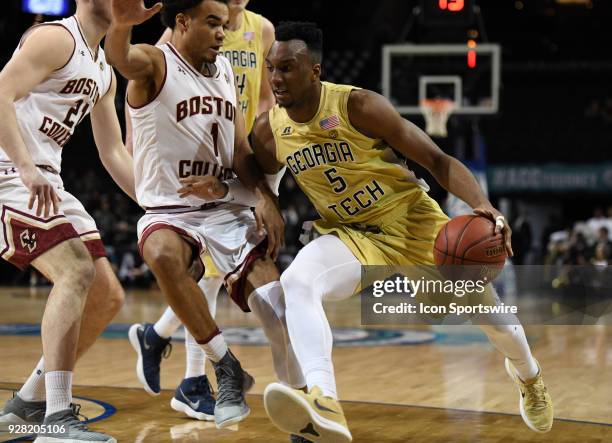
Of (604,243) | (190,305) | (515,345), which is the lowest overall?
(604,243)

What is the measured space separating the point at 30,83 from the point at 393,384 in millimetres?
3293

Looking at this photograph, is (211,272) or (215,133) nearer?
(215,133)

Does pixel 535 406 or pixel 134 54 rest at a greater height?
pixel 134 54

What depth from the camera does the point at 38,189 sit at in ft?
12.1

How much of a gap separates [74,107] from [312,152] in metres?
1.16

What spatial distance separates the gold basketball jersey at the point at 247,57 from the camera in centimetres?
560

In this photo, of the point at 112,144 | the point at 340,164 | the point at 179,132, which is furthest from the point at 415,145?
the point at 112,144

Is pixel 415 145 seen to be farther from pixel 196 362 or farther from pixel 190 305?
pixel 196 362

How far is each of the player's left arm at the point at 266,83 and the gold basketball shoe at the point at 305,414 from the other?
272 cm

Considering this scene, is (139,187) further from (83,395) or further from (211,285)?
(83,395)

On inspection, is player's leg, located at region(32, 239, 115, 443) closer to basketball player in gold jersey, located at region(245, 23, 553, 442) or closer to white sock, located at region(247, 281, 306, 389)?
white sock, located at region(247, 281, 306, 389)

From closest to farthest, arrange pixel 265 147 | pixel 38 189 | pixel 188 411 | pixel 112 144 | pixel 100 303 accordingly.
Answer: pixel 38 189
pixel 100 303
pixel 265 147
pixel 112 144
pixel 188 411

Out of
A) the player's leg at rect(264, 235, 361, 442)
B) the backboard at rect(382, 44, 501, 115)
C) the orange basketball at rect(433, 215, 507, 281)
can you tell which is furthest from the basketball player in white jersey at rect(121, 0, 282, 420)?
the backboard at rect(382, 44, 501, 115)

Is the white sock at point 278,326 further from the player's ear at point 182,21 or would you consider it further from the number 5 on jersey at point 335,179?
the player's ear at point 182,21
